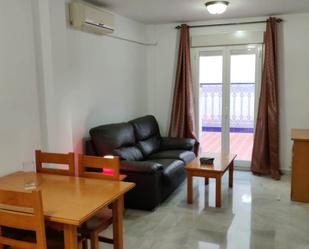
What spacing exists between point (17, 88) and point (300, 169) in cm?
330

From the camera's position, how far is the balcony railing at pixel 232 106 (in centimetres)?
523

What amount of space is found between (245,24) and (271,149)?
2.06 m

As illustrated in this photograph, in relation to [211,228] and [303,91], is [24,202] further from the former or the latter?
[303,91]

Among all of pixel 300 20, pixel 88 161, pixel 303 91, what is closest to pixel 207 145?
pixel 303 91

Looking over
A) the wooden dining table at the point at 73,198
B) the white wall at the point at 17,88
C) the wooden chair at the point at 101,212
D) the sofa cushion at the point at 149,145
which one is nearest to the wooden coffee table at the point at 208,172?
the sofa cushion at the point at 149,145

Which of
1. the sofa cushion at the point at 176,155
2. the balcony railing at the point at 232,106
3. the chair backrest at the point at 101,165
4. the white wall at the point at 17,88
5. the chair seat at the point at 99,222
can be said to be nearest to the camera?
the chair seat at the point at 99,222

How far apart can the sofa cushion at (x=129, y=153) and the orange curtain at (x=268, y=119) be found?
1.98 m

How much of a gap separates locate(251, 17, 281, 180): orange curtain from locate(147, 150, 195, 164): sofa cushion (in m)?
1.16

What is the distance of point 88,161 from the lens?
8.30 ft

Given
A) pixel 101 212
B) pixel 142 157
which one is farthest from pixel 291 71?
pixel 101 212

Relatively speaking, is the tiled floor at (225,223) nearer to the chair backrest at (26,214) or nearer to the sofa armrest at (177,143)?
the sofa armrest at (177,143)

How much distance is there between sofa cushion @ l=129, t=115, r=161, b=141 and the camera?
4668mm

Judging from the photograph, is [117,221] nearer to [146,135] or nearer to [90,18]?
[90,18]

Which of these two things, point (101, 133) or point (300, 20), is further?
point (300, 20)
